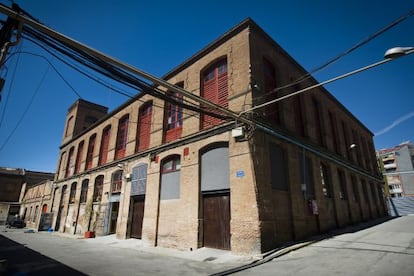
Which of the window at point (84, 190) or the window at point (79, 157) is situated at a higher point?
the window at point (79, 157)

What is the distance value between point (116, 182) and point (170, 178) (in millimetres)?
6871

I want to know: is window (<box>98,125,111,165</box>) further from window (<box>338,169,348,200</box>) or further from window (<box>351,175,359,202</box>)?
window (<box>351,175,359,202</box>)

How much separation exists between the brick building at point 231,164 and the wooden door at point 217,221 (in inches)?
1.6

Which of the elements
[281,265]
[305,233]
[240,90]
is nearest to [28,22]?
[240,90]

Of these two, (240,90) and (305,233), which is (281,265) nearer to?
(305,233)

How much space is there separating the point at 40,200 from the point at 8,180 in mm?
23725

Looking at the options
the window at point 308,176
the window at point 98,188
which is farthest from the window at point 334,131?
the window at point 98,188

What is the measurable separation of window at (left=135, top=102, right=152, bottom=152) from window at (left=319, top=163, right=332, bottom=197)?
11.2m

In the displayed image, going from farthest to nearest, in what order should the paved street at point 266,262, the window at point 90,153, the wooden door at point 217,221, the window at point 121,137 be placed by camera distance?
1. the window at point 90,153
2. the window at point 121,137
3. the wooden door at point 217,221
4. the paved street at point 266,262

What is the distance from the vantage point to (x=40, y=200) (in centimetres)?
3269

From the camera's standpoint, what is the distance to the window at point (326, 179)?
1404cm

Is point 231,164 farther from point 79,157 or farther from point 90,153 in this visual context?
point 79,157

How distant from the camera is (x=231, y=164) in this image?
9633 millimetres

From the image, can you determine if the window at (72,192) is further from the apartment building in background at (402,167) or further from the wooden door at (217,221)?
the apartment building in background at (402,167)
